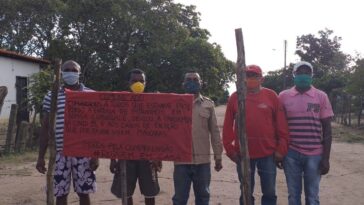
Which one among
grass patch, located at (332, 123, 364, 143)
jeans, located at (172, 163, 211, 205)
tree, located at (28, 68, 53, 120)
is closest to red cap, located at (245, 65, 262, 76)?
jeans, located at (172, 163, 211, 205)

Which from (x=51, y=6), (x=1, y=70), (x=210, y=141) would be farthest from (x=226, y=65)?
(x=210, y=141)

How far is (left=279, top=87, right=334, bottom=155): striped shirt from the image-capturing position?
5.58 meters

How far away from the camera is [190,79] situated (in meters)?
5.77

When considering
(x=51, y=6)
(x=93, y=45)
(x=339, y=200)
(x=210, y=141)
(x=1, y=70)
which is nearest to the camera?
(x=210, y=141)

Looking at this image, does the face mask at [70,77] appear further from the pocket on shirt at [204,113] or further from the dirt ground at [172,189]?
the dirt ground at [172,189]

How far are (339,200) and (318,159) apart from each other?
281 centimetres

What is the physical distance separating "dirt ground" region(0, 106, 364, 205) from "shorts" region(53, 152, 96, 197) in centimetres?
212

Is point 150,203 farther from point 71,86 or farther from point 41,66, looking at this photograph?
point 41,66

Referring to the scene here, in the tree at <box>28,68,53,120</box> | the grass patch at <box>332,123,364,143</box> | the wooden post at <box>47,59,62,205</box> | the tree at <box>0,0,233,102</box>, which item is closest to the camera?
the wooden post at <box>47,59,62,205</box>

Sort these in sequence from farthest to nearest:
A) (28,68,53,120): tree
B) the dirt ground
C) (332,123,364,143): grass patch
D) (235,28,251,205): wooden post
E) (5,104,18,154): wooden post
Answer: (332,123,364,143): grass patch
(28,68,53,120): tree
(5,104,18,154): wooden post
the dirt ground
(235,28,251,205): wooden post

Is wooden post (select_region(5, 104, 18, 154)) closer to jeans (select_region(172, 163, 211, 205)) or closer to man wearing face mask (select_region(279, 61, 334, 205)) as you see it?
jeans (select_region(172, 163, 211, 205))

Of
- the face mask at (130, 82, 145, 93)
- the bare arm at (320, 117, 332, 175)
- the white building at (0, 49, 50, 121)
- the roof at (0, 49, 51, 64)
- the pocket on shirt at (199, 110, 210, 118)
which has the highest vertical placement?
the roof at (0, 49, 51, 64)

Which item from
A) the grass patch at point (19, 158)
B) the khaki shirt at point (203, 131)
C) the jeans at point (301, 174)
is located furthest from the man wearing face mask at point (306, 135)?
the grass patch at point (19, 158)

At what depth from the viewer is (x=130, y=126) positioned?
5156 millimetres
